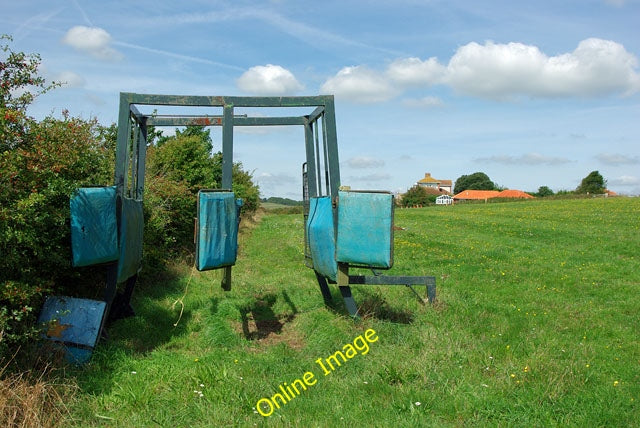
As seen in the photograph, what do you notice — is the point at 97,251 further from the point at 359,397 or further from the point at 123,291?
the point at 359,397

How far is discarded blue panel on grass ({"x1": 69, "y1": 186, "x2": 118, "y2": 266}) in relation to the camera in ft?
21.6

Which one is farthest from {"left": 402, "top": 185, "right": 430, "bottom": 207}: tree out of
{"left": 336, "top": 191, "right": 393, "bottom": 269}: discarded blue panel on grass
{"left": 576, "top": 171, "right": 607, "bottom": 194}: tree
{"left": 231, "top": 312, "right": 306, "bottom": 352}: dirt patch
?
{"left": 336, "top": 191, "right": 393, "bottom": 269}: discarded blue panel on grass

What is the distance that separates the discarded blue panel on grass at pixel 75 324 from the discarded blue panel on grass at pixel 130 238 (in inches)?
26.9

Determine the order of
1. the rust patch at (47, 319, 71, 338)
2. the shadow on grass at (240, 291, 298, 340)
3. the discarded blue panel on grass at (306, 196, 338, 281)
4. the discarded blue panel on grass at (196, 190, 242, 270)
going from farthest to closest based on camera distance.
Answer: the shadow on grass at (240, 291, 298, 340) < the discarded blue panel on grass at (306, 196, 338, 281) < the discarded blue panel on grass at (196, 190, 242, 270) < the rust patch at (47, 319, 71, 338)

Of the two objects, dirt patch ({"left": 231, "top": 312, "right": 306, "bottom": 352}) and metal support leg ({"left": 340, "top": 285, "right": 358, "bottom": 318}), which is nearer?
dirt patch ({"left": 231, "top": 312, "right": 306, "bottom": 352})

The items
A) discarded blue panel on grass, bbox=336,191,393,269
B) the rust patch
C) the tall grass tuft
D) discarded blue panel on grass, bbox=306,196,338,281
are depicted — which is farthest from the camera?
discarded blue panel on grass, bbox=306,196,338,281

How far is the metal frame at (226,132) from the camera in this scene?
7543 millimetres

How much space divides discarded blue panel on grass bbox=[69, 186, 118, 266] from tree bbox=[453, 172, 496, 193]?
143 metres

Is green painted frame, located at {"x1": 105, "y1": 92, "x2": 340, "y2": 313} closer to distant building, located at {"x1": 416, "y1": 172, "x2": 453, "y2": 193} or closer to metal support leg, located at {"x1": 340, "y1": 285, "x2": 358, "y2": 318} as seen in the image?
metal support leg, located at {"x1": 340, "y1": 285, "x2": 358, "y2": 318}

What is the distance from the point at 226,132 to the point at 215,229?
144cm

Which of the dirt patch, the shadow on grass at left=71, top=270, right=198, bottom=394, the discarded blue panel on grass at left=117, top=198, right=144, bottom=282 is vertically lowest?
the dirt patch

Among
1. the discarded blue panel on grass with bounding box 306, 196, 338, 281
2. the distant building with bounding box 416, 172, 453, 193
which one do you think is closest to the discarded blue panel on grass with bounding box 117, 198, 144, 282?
the discarded blue panel on grass with bounding box 306, 196, 338, 281

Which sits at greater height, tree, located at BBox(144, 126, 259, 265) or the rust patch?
tree, located at BBox(144, 126, 259, 265)

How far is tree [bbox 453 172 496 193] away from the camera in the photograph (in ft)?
469
